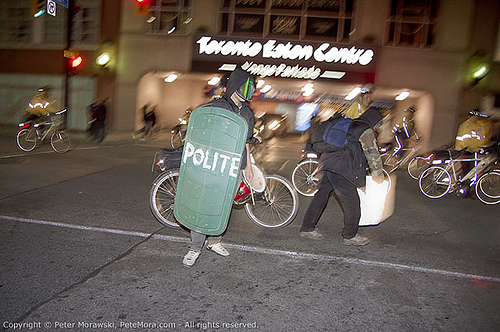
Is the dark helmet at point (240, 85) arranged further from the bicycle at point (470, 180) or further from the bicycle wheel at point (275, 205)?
the bicycle at point (470, 180)

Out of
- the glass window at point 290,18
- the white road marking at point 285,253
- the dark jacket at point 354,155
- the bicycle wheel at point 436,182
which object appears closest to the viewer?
the white road marking at point 285,253

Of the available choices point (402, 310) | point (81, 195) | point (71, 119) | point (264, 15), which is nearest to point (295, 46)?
point (264, 15)

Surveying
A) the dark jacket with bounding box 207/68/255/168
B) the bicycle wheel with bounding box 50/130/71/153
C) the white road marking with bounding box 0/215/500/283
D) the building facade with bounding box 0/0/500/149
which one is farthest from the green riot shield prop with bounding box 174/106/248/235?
the building facade with bounding box 0/0/500/149

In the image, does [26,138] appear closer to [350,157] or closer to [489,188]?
[350,157]

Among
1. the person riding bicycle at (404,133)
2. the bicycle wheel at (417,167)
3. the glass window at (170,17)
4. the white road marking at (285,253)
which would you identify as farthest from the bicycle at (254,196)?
the glass window at (170,17)

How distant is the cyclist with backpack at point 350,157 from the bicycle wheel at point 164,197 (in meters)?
1.88

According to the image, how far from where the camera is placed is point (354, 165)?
4707 mm

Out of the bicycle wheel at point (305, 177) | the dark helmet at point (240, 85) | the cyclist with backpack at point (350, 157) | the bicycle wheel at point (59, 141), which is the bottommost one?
the bicycle wheel at point (59, 141)

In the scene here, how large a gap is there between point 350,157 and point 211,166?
5.76 ft

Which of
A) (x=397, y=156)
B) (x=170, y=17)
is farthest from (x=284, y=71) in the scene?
(x=397, y=156)

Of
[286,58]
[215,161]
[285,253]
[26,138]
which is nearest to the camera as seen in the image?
[215,161]

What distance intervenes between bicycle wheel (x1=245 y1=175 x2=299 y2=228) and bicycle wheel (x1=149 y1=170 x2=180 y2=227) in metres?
0.97

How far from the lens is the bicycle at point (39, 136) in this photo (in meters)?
11.5

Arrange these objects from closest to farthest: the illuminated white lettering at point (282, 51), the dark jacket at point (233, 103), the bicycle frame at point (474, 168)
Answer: the dark jacket at point (233, 103), the bicycle frame at point (474, 168), the illuminated white lettering at point (282, 51)
